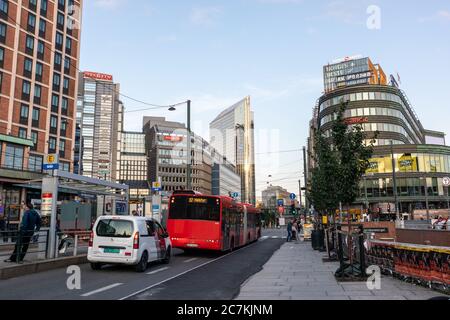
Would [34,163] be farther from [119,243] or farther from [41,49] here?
[119,243]

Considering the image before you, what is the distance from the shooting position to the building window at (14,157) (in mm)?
44250

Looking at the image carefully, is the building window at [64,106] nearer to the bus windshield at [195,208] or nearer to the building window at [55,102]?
the building window at [55,102]

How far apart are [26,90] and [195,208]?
148ft

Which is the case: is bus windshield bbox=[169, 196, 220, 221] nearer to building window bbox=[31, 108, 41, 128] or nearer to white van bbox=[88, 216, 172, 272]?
white van bbox=[88, 216, 172, 272]

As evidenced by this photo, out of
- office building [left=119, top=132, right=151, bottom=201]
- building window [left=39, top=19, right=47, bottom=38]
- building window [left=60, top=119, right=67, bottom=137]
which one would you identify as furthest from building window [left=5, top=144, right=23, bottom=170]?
office building [left=119, top=132, right=151, bottom=201]

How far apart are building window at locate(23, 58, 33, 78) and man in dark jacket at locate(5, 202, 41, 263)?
1891 inches

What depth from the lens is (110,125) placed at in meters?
152

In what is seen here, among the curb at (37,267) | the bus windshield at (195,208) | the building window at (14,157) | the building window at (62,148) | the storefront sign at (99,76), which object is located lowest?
the curb at (37,267)

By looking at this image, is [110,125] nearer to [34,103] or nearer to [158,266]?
[34,103]

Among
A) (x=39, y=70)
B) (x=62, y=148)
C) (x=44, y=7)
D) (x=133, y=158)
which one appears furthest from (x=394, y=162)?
(x=133, y=158)

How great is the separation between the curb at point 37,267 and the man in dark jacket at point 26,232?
432mm

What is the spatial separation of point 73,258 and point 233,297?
8128 mm

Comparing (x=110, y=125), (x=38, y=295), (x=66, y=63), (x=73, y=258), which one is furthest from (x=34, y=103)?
(x=110, y=125)

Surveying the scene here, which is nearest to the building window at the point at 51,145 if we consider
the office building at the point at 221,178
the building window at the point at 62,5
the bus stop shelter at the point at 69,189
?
the building window at the point at 62,5
